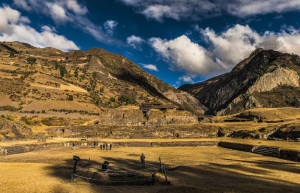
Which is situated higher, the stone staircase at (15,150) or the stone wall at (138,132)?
the stone wall at (138,132)

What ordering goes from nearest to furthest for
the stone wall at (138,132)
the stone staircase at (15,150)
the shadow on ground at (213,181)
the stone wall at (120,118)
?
1. the shadow on ground at (213,181)
2. the stone staircase at (15,150)
3. the stone wall at (138,132)
4. the stone wall at (120,118)

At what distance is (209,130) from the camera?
163 ft

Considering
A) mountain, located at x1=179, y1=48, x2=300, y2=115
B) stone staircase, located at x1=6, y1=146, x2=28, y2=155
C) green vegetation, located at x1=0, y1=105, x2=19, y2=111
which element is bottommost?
stone staircase, located at x1=6, y1=146, x2=28, y2=155

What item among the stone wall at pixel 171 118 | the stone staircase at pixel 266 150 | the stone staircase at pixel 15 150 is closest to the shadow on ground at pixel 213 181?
the stone staircase at pixel 266 150

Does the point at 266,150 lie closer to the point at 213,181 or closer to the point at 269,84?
the point at 213,181

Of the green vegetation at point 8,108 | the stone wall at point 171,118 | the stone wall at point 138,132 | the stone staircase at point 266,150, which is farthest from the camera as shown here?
the green vegetation at point 8,108

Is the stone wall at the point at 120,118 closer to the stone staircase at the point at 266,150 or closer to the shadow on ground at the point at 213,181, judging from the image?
the stone staircase at the point at 266,150

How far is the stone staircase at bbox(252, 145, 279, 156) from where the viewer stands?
77.1 feet

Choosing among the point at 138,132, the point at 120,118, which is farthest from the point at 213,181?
the point at 120,118

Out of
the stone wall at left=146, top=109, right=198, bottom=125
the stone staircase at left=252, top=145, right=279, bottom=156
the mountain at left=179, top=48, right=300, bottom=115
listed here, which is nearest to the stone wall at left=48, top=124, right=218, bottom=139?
the stone wall at left=146, top=109, right=198, bottom=125

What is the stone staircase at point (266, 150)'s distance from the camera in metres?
23.5

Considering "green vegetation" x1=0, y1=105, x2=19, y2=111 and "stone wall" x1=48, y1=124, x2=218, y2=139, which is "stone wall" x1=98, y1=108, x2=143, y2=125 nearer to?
"stone wall" x1=48, y1=124, x2=218, y2=139

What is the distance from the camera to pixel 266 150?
82.9 ft

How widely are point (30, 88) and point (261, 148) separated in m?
104
